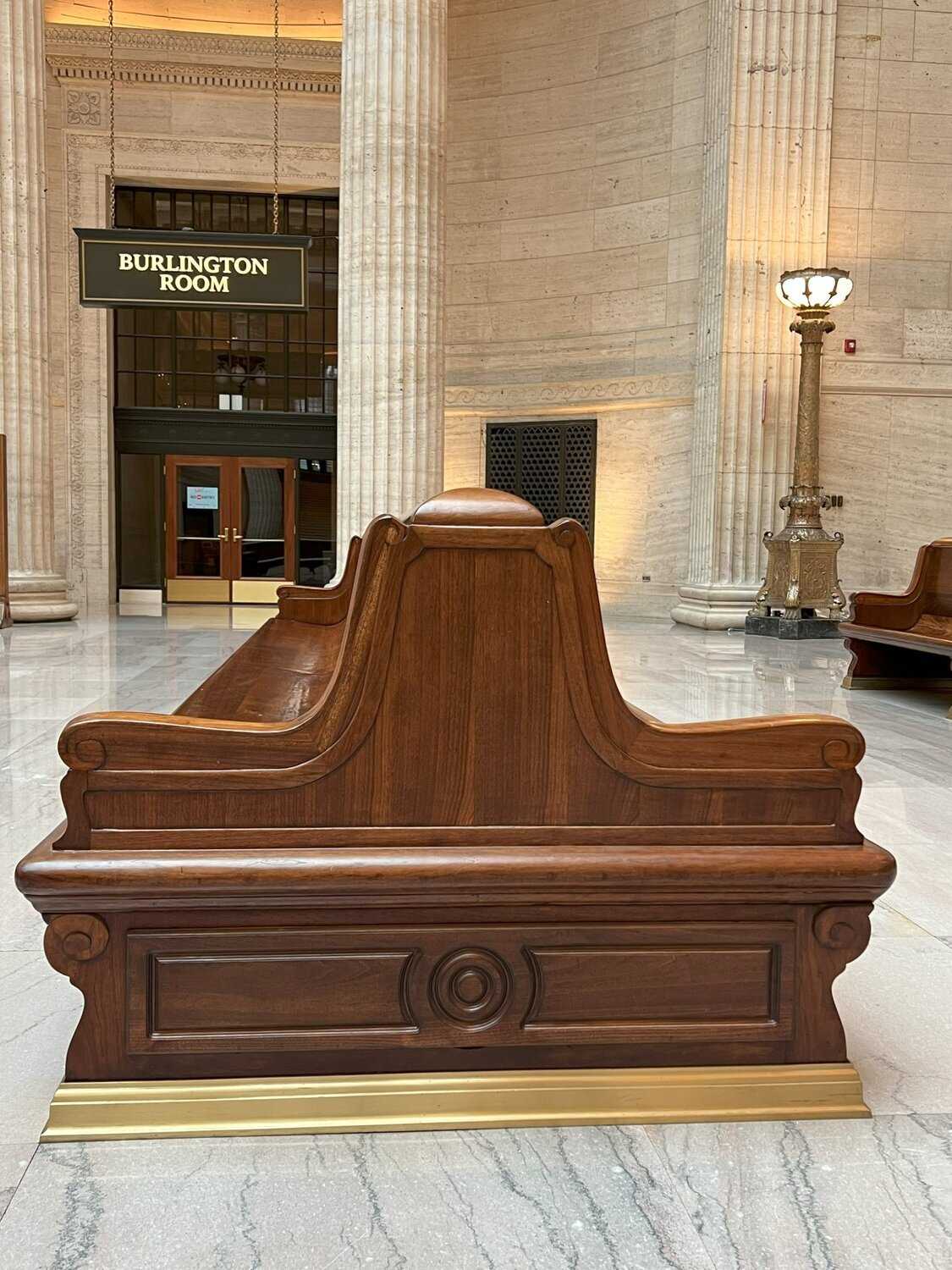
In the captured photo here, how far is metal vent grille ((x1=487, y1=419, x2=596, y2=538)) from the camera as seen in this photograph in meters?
15.7

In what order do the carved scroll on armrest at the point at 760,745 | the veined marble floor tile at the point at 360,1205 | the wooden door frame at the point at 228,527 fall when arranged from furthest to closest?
the wooden door frame at the point at 228,527 → the carved scroll on armrest at the point at 760,745 → the veined marble floor tile at the point at 360,1205

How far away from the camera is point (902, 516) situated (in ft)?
44.8

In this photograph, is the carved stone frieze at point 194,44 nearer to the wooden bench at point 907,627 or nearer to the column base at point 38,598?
the column base at point 38,598

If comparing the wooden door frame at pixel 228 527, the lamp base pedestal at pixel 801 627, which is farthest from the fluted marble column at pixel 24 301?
the lamp base pedestal at pixel 801 627

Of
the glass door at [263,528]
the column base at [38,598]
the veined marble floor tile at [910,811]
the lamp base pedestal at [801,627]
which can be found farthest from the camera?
the glass door at [263,528]

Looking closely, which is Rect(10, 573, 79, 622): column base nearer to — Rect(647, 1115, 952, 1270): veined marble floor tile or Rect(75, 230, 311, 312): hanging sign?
Rect(75, 230, 311, 312): hanging sign

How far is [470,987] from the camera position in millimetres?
2074

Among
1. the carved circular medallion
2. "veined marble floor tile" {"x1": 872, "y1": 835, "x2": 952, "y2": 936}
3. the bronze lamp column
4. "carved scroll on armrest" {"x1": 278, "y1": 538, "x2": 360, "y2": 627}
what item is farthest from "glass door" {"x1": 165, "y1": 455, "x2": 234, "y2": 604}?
the carved circular medallion

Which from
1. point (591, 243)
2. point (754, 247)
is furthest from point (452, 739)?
point (591, 243)

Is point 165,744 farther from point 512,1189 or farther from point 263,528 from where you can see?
point 263,528

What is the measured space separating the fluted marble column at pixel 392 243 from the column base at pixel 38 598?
3.81m

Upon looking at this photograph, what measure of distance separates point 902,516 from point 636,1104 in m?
12.8

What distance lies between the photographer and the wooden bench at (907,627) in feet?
26.2

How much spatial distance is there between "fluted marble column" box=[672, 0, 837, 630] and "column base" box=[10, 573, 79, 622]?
7286mm
